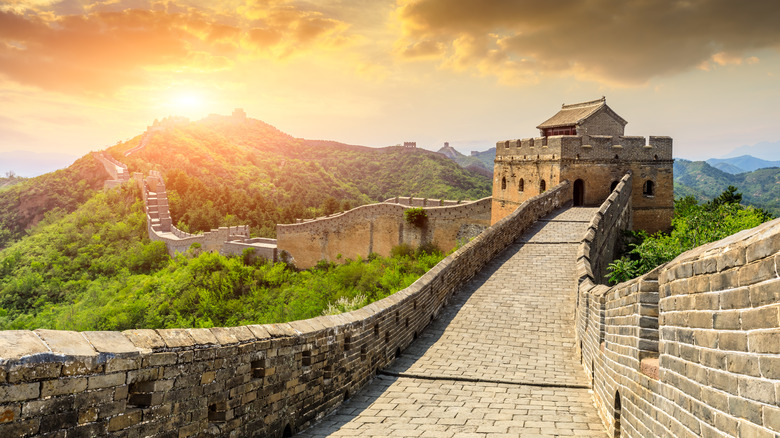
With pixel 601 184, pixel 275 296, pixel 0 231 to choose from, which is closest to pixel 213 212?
pixel 0 231

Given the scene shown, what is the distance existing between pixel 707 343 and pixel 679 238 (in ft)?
48.2

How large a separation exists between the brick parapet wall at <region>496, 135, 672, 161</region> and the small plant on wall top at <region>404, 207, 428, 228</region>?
7.82m

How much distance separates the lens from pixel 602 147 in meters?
19.4

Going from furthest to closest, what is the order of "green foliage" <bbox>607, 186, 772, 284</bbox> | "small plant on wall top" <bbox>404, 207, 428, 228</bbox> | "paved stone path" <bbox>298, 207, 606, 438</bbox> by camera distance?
"small plant on wall top" <bbox>404, 207, 428, 228</bbox>
"green foliage" <bbox>607, 186, 772, 284</bbox>
"paved stone path" <bbox>298, 207, 606, 438</bbox>

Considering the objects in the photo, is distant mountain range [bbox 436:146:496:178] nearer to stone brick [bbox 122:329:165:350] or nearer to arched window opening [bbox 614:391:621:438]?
arched window opening [bbox 614:391:621:438]

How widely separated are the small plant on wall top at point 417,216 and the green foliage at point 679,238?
11.0 meters

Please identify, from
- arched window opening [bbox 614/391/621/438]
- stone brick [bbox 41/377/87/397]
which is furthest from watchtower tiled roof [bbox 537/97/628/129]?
stone brick [bbox 41/377/87/397]

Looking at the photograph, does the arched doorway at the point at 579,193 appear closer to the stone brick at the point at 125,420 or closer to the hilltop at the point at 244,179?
the stone brick at the point at 125,420

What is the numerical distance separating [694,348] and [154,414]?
11.3ft

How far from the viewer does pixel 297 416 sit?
5160mm

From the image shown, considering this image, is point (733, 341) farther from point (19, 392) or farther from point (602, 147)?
point (602, 147)

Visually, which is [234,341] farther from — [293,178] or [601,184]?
[293,178]

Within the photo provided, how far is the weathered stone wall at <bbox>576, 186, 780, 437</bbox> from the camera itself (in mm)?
2090

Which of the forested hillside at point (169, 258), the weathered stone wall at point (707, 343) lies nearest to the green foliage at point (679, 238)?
the forested hillside at point (169, 258)
